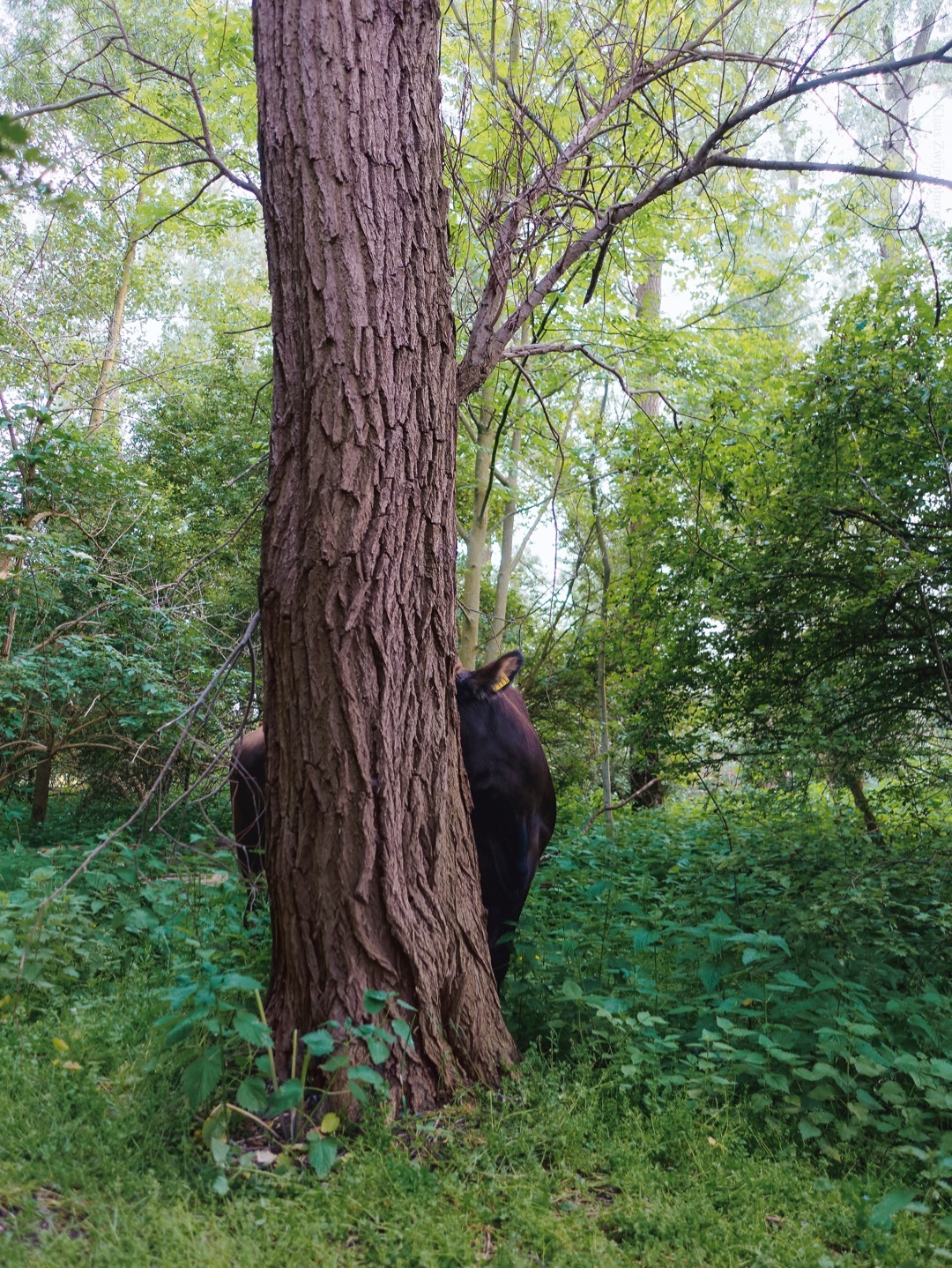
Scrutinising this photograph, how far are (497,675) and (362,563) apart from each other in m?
1.30

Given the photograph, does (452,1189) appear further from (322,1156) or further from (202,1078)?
(202,1078)

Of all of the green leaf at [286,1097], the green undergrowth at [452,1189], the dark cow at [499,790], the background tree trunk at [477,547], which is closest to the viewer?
the green undergrowth at [452,1189]

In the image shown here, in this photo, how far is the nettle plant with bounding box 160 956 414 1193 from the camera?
2.52m

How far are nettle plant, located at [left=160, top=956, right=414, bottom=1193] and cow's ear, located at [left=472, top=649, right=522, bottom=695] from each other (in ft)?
5.08

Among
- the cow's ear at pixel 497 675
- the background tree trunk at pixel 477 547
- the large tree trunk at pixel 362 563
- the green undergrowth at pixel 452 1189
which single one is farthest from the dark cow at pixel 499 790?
the background tree trunk at pixel 477 547

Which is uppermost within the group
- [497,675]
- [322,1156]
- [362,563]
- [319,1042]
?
[362,563]

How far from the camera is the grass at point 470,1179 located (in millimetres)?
2254

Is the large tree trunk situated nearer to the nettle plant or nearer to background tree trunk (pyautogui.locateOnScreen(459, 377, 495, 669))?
the nettle plant

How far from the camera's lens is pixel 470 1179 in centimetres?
259

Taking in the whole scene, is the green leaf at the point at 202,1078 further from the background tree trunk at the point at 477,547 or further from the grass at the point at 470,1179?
the background tree trunk at the point at 477,547

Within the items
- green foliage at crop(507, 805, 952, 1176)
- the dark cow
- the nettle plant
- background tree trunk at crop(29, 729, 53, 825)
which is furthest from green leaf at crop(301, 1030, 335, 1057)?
background tree trunk at crop(29, 729, 53, 825)

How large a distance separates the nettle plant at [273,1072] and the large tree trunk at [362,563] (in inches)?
2.9

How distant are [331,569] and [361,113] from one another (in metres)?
1.53


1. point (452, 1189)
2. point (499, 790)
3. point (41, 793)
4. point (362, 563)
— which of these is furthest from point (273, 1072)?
point (41, 793)
